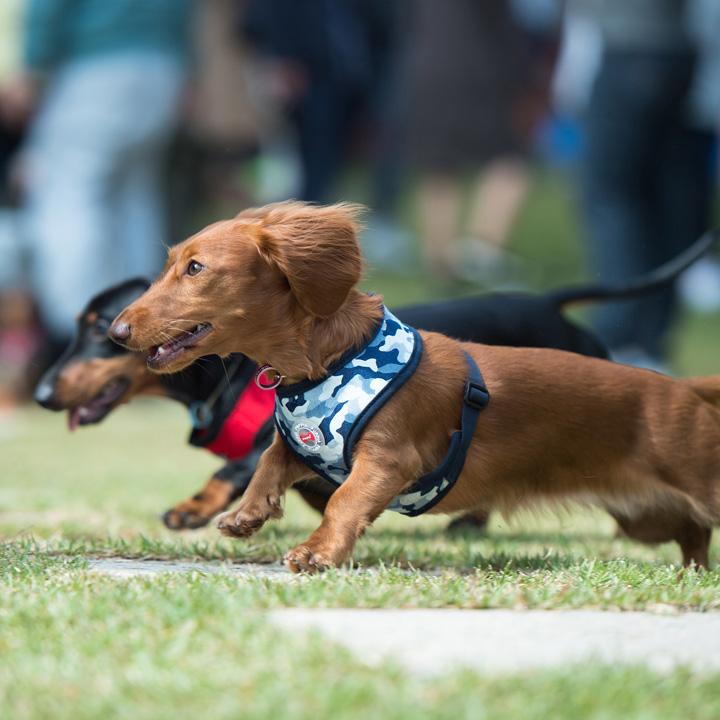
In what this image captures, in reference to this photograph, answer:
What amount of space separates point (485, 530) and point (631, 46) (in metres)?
3.11

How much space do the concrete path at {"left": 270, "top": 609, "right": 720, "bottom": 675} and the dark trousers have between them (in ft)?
13.7

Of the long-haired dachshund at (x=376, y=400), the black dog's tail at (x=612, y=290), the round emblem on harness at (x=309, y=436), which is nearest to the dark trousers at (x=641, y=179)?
the black dog's tail at (x=612, y=290)

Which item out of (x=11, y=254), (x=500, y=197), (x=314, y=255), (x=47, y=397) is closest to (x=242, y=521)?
(x=314, y=255)

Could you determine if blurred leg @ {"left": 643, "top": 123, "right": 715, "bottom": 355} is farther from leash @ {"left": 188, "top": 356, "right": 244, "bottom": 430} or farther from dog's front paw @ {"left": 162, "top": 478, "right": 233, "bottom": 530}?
dog's front paw @ {"left": 162, "top": 478, "right": 233, "bottom": 530}

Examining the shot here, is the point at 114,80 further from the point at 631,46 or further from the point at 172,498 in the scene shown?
the point at 172,498

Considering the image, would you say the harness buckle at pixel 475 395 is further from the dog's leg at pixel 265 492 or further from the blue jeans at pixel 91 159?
the blue jeans at pixel 91 159

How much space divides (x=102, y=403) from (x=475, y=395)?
1725 mm

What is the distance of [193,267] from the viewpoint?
11.2ft

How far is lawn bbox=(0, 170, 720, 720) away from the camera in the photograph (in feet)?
7.71

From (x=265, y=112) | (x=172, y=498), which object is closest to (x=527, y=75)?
(x=265, y=112)

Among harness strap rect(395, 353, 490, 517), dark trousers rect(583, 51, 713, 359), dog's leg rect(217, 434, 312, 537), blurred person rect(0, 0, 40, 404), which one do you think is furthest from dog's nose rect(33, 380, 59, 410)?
blurred person rect(0, 0, 40, 404)

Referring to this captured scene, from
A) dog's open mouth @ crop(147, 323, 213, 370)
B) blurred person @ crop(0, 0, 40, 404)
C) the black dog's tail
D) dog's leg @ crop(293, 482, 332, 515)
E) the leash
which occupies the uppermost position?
dog's open mouth @ crop(147, 323, 213, 370)

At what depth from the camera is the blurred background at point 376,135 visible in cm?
730

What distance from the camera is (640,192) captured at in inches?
289
